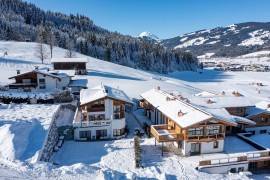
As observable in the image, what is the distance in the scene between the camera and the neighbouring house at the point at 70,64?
237 feet

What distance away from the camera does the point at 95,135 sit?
35.4 metres

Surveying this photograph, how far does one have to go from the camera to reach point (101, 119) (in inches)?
1417

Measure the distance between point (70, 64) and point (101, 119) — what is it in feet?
134

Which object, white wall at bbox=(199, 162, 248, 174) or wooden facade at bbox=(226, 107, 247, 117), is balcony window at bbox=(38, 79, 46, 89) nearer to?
wooden facade at bbox=(226, 107, 247, 117)

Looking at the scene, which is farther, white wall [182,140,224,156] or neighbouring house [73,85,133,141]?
neighbouring house [73,85,133,141]

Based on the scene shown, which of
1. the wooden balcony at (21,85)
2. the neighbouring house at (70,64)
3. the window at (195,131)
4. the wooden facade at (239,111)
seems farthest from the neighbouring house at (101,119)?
the neighbouring house at (70,64)

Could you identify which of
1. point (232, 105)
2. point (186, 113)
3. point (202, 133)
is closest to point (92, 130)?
point (186, 113)

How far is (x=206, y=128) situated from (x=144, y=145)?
7.86m

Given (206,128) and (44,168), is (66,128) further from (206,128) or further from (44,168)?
(206,128)

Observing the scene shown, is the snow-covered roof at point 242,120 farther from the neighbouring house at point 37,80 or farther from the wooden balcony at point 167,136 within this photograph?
the neighbouring house at point 37,80

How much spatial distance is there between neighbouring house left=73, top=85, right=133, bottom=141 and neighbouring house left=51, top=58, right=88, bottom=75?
3873cm

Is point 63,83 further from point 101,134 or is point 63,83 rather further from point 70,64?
point 70,64

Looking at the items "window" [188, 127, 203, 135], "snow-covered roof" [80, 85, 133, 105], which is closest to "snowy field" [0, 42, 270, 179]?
"window" [188, 127, 203, 135]

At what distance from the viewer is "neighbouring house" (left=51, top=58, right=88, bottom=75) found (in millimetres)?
72312
